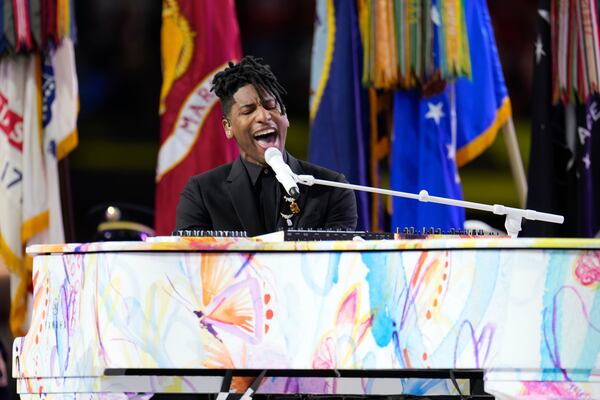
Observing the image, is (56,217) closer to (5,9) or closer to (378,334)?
(5,9)

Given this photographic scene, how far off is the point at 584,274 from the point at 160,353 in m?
1.13

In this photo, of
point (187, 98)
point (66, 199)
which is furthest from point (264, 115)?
point (66, 199)

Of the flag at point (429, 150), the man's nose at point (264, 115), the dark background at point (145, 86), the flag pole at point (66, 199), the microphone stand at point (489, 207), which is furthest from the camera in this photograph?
the dark background at point (145, 86)

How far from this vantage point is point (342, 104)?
6191 millimetres

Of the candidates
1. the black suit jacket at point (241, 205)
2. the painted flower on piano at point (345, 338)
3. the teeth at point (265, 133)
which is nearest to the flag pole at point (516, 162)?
the black suit jacket at point (241, 205)

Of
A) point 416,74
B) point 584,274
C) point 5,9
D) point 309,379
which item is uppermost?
point 5,9

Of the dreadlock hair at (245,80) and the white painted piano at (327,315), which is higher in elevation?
the dreadlock hair at (245,80)

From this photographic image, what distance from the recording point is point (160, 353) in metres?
3.65

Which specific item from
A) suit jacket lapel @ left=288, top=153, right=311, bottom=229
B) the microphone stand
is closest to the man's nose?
suit jacket lapel @ left=288, top=153, right=311, bottom=229

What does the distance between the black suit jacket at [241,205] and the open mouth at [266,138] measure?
135 millimetres

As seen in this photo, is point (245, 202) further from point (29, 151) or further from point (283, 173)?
point (29, 151)

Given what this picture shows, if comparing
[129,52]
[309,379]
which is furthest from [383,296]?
[129,52]

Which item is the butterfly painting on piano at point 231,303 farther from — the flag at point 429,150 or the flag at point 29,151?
the flag at point 29,151

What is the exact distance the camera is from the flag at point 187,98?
6371mm
